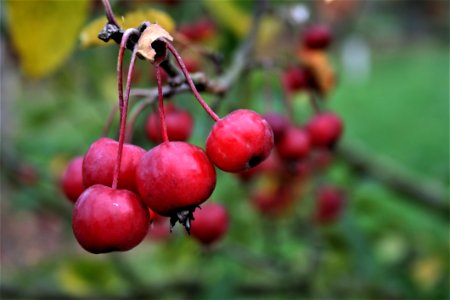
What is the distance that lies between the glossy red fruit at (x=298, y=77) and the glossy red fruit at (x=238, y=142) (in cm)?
64

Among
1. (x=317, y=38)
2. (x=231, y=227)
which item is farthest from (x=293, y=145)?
(x=231, y=227)

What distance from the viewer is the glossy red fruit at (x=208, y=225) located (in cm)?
112

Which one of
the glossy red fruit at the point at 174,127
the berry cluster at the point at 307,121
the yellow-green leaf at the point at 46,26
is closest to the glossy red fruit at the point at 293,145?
the berry cluster at the point at 307,121

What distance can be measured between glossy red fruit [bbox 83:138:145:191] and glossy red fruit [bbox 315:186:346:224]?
158cm

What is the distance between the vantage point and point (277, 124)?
1166 millimetres

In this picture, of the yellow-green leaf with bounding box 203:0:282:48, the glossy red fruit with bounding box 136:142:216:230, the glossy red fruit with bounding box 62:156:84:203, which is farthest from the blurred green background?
the glossy red fruit with bounding box 136:142:216:230

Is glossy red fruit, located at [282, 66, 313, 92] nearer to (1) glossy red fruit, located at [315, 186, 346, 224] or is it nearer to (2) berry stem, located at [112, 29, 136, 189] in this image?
(2) berry stem, located at [112, 29, 136, 189]

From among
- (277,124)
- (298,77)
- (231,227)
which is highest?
(298,77)

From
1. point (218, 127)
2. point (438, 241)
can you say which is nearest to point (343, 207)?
point (438, 241)

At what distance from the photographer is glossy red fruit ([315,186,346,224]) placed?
2240mm

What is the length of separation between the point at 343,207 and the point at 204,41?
94 centimetres

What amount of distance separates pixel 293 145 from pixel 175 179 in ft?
1.82

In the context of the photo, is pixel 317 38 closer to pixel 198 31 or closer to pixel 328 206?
pixel 198 31

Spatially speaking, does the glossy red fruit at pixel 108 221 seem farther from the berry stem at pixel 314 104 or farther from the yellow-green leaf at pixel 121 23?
the berry stem at pixel 314 104
